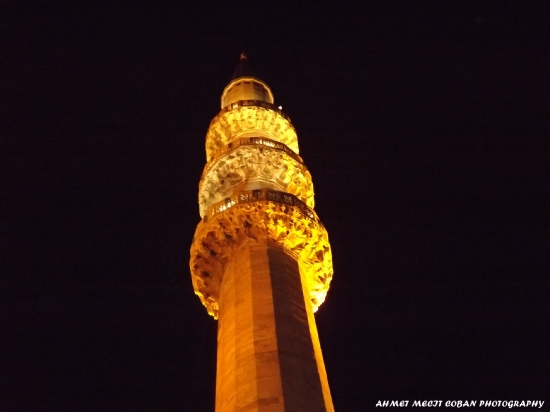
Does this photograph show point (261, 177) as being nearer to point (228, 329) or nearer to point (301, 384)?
point (228, 329)

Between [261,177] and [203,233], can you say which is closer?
[203,233]

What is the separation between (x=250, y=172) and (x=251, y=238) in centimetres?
217

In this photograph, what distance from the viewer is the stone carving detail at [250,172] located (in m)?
12.1

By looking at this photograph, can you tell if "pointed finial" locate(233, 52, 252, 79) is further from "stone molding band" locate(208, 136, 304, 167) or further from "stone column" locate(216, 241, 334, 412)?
"stone column" locate(216, 241, 334, 412)

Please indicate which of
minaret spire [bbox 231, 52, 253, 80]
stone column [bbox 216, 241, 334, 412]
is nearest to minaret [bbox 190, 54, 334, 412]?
stone column [bbox 216, 241, 334, 412]

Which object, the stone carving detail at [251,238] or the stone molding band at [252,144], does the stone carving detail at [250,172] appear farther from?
the stone carving detail at [251,238]

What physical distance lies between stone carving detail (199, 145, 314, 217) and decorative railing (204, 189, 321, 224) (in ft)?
3.54

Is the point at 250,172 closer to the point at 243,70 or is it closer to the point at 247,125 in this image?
the point at 247,125

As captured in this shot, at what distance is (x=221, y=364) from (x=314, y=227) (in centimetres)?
353

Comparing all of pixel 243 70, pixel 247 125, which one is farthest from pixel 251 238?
pixel 243 70

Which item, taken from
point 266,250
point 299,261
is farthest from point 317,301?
point 266,250

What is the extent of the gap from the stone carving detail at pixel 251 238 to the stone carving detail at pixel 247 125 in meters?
3.76

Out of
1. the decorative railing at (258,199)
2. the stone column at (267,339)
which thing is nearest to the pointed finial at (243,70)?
the decorative railing at (258,199)

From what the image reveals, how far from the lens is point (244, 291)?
9039 mm
